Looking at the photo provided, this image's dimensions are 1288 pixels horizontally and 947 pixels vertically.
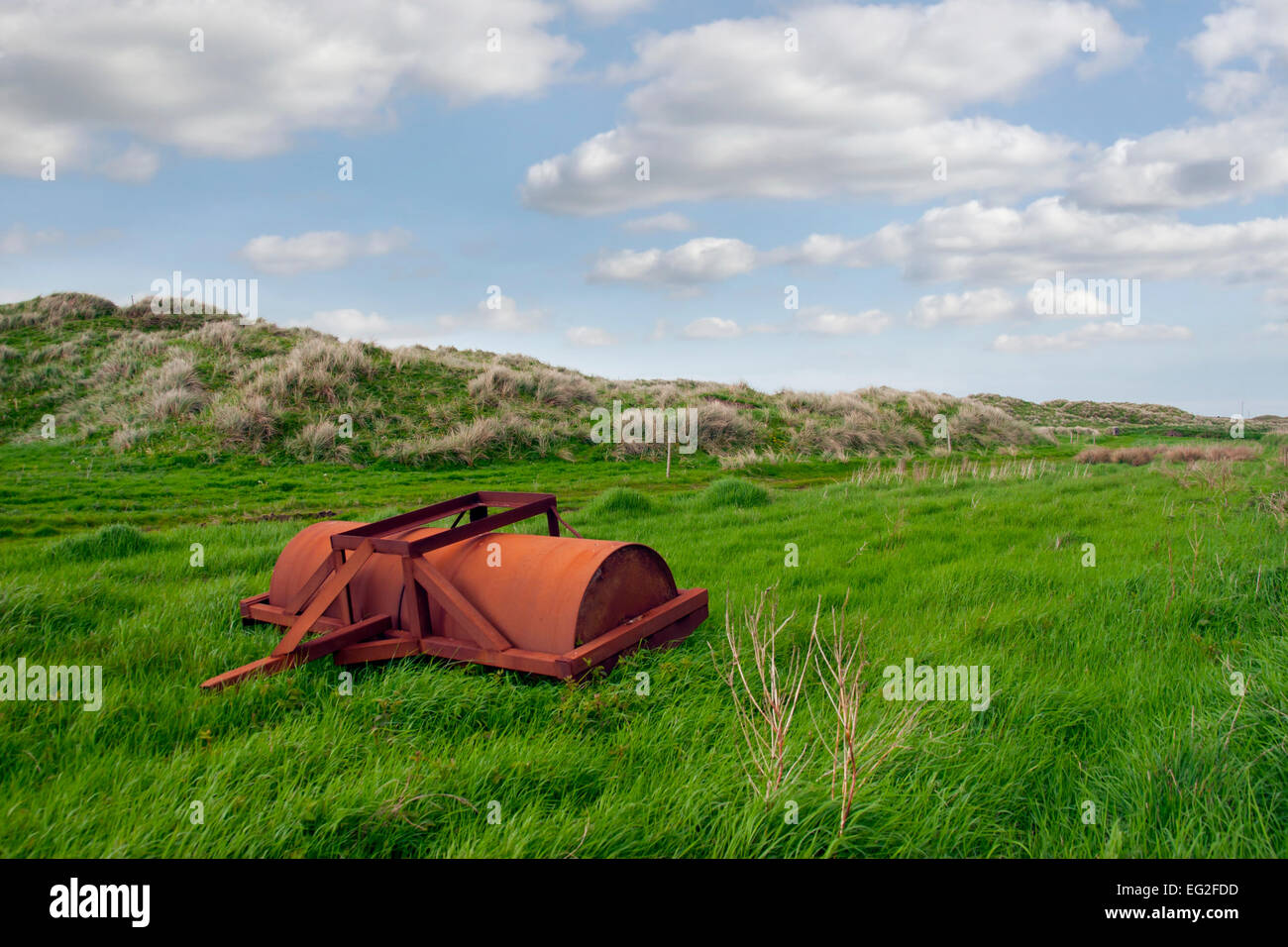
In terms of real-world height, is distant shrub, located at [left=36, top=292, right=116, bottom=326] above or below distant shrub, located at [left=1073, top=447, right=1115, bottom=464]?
above

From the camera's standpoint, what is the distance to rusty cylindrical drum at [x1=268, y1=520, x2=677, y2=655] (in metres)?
4.98

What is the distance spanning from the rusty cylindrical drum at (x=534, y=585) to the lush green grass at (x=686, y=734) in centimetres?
37

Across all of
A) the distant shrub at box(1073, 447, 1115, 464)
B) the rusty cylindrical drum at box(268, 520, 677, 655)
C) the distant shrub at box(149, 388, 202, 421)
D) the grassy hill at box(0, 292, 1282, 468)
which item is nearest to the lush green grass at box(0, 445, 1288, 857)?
the rusty cylindrical drum at box(268, 520, 677, 655)

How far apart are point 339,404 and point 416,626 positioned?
22.8m

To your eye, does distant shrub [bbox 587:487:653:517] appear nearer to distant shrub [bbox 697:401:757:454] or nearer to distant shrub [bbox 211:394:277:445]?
distant shrub [bbox 697:401:757:454]

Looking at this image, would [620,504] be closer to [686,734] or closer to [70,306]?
[686,734]

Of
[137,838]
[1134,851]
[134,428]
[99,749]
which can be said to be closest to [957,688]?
[1134,851]

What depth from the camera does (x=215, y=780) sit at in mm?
3527

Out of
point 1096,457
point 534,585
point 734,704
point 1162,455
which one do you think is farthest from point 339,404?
point 1162,455

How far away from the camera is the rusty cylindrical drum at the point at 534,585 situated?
4980mm

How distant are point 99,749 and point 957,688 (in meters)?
5.38

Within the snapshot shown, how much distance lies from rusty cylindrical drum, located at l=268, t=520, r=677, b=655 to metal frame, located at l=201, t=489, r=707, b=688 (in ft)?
0.29

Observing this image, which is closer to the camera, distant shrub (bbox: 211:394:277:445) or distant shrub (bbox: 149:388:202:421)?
distant shrub (bbox: 211:394:277:445)
